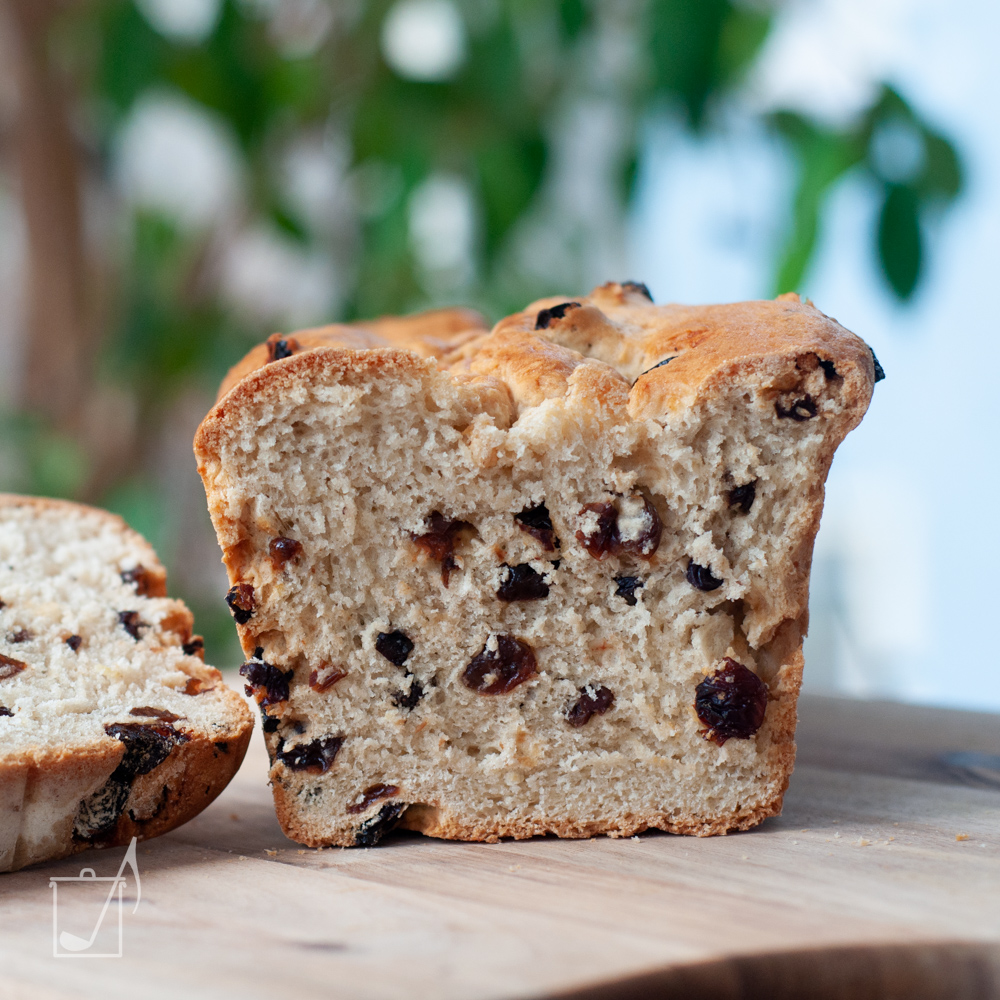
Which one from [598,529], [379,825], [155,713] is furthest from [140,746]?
[598,529]

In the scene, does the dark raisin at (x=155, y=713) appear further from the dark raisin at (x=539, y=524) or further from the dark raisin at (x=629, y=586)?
the dark raisin at (x=629, y=586)

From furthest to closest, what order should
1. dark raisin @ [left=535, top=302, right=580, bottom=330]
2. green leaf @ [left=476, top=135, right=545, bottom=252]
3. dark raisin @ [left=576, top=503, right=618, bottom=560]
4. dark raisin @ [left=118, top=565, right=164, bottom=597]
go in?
green leaf @ [left=476, top=135, right=545, bottom=252] < dark raisin @ [left=118, top=565, right=164, bottom=597] < dark raisin @ [left=535, top=302, right=580, bottom=330] < dark raisin @ [left=576, top=503, right=618, bottom=560]

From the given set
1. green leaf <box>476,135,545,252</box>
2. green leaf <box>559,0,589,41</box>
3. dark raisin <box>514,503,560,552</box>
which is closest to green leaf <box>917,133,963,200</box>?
green leaf <box>559,0,589,41</box>

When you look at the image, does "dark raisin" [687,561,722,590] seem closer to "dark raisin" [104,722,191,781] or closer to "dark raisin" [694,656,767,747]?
"dark raisin" [694,656,767,747]

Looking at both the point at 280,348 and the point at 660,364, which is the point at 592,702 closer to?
the point at 660,364

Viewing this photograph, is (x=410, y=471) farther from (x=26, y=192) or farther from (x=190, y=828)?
(x=26, y=192)

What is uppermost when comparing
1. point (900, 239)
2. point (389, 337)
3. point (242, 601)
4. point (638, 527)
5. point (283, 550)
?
point (900, 239)

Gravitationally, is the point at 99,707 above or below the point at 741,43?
below
